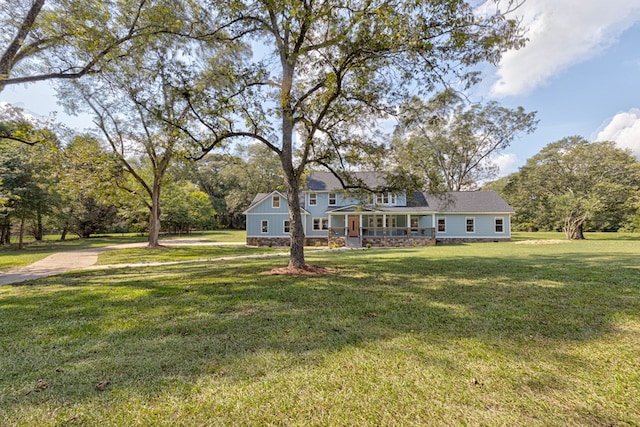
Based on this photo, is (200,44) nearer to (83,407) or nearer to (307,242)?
(83,407)

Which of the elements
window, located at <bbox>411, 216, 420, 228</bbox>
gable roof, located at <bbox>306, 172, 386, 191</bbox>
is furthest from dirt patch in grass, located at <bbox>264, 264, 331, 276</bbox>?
window, located at <bbox>411, 216, 420, 228</bbox>

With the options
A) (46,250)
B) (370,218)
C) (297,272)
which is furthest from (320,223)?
(46,250)

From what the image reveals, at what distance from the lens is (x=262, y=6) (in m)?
8.00

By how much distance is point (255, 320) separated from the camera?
4.54 metres

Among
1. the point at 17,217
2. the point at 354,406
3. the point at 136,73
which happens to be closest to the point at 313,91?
the point at 136,73

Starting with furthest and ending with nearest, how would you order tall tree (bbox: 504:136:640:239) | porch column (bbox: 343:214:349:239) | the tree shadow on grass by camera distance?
1. tall tree (bbox: 504:136:640:239)
2. porch column (bbox: 343:214:349:239)
3. the tree shadow on grass

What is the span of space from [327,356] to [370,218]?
22.5 metres

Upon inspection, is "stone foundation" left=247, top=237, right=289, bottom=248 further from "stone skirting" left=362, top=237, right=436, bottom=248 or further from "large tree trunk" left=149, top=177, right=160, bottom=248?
"large tree trunk" left=149, top=177, right=160, bottom=248

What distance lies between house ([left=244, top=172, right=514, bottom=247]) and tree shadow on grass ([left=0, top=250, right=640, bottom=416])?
15864 millimetres

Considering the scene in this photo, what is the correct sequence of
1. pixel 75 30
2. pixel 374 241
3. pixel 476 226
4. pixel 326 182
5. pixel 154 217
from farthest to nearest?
pixel 326 182
pixel 476 226
pixel 374 241
pixel 154 217
pixel 75 30

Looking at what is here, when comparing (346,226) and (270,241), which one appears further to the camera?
(270,241)

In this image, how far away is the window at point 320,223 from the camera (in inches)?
973

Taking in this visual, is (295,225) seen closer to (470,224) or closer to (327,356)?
(327,356)

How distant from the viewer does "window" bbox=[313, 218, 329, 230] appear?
24.7m
